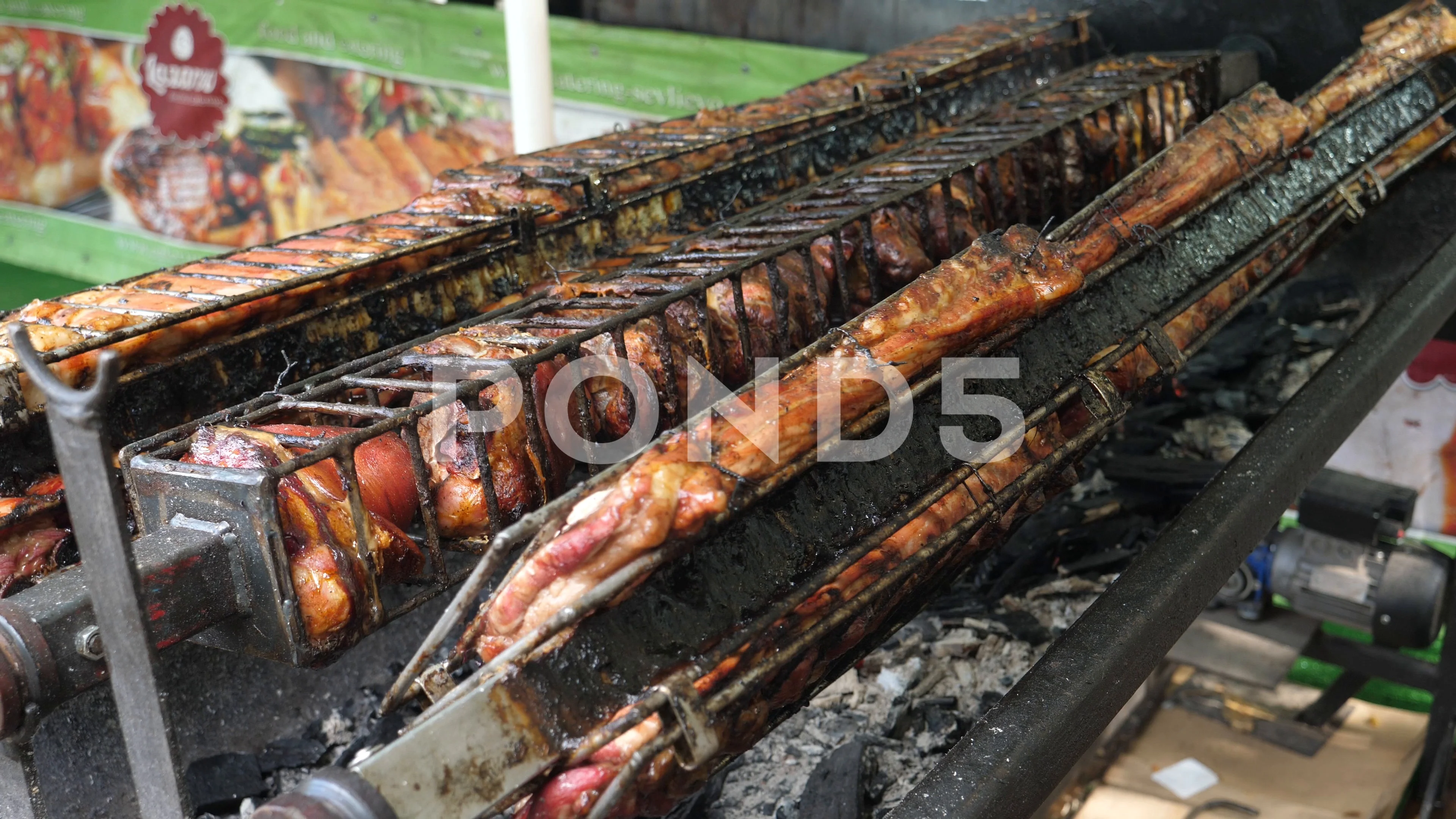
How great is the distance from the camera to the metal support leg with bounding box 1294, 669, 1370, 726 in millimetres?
4934

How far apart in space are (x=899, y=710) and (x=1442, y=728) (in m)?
2.94

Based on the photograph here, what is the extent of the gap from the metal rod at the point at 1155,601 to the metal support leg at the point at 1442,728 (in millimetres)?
1710

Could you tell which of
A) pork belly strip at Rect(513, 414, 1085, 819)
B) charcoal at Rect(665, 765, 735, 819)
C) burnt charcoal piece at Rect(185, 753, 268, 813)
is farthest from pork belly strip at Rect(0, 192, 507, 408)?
charcoal at Rect(665, 765, 735, 819)

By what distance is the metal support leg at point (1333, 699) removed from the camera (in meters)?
4.93

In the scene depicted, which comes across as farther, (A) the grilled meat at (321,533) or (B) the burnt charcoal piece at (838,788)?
(B) the burnt charcoal piece at (838,788)

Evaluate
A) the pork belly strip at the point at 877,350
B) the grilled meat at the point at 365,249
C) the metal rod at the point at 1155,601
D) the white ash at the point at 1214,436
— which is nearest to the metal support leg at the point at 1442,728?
the white ash at the point at 1214,436

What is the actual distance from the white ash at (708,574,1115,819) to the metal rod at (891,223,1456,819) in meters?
0.81

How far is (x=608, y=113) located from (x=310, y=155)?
319cm

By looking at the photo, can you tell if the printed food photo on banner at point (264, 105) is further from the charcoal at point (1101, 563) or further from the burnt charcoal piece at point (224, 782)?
the burnt charcoal piece at point (224, 782)

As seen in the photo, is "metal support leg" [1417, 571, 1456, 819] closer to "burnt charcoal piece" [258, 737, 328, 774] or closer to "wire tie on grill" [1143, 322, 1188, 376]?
"wire tie on grill" [1143, 322, 1188, 376]

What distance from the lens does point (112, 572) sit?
1.44 meters

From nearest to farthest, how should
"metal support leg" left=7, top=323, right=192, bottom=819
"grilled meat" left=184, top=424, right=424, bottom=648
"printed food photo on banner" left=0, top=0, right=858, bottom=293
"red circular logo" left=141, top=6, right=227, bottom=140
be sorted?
"metal support leg" left=7, top=323, right=192, bottom=819 → "grilled meat" left=184, top=424, right=424, bottom=648 → "printed food photo on banner" left=0, top=0, right=858, bottom=293 → "red circular logo" left=141, top=6, right=227, bottom=140

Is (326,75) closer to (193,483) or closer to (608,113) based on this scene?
(608,113)

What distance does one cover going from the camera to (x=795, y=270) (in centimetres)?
316
